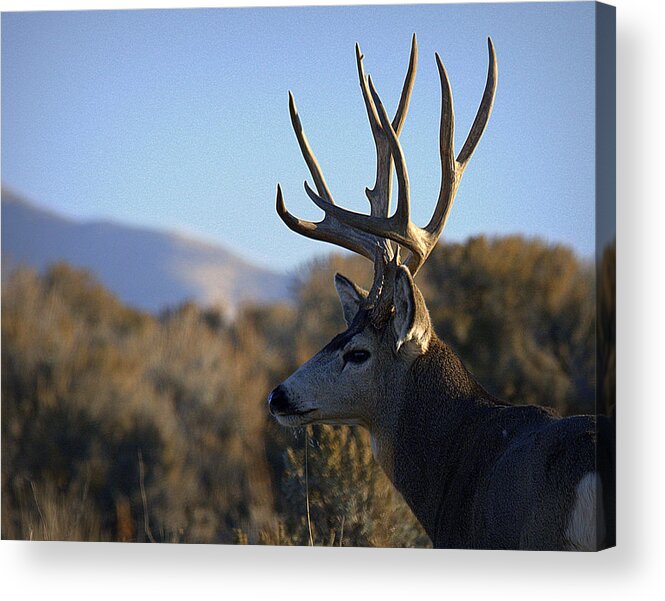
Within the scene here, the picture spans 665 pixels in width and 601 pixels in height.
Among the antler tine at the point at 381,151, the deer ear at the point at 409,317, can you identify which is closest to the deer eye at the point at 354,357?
the deer ear at the point at 409,317

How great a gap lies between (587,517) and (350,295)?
134 centimetres

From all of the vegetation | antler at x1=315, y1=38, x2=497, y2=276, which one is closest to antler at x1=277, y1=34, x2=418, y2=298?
antler at x1=315, y1=38, x2=497, y2=276

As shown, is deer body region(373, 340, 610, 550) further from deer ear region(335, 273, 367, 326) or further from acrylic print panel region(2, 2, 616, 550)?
deer ear region(335, 273, 367, 326)

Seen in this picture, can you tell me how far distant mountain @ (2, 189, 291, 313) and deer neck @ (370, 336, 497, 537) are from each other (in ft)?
3.99

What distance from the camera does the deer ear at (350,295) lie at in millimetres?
6047

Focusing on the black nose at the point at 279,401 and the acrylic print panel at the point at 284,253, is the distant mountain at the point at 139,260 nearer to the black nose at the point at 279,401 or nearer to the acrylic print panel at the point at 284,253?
the acrylic print panel at the point at 284,253

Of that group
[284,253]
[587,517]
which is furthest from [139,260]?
[587,517]

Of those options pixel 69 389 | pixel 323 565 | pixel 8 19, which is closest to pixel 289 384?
pixel 323 565

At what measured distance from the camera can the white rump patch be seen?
18.0 feet

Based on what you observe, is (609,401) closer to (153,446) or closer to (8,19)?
(153,446)

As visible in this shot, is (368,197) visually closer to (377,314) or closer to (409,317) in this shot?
(377,314)

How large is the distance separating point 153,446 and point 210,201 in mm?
1224

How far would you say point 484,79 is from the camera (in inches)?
248

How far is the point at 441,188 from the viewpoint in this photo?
593cm
